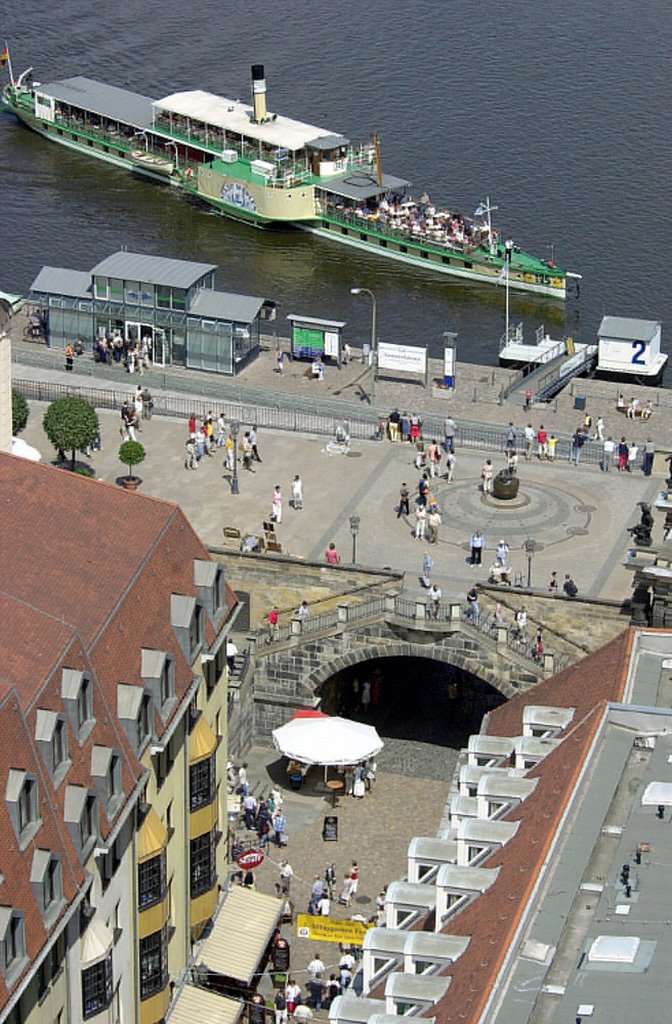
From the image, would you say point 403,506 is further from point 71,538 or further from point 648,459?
point 71,538

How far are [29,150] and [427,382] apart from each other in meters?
60.0

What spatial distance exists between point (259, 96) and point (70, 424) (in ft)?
212

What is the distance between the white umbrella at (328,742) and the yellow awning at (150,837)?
767 inches

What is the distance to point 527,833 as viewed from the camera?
6612 centimetres

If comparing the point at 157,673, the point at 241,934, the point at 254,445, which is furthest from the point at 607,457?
the point at 157,673

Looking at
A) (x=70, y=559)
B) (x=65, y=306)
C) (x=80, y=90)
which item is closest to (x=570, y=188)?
(x=80, y=90)

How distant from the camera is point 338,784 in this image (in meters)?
100

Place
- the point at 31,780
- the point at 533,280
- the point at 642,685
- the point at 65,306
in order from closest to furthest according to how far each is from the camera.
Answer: the point at 31,780, the point at 642,685, the point at 65,306, the point at 533,280

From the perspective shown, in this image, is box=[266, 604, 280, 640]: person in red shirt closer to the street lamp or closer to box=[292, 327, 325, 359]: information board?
the street lamp

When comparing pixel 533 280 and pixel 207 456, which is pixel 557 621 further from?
pixel 533 280

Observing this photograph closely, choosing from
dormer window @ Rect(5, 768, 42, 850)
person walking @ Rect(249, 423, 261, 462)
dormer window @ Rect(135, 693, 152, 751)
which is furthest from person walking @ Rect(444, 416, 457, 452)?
dormer window @ Rect(5, 768, 42, 850)

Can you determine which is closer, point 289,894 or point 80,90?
point 289,894

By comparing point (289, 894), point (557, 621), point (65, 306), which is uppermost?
point (65, 306)

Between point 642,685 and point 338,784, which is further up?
point 642,685
